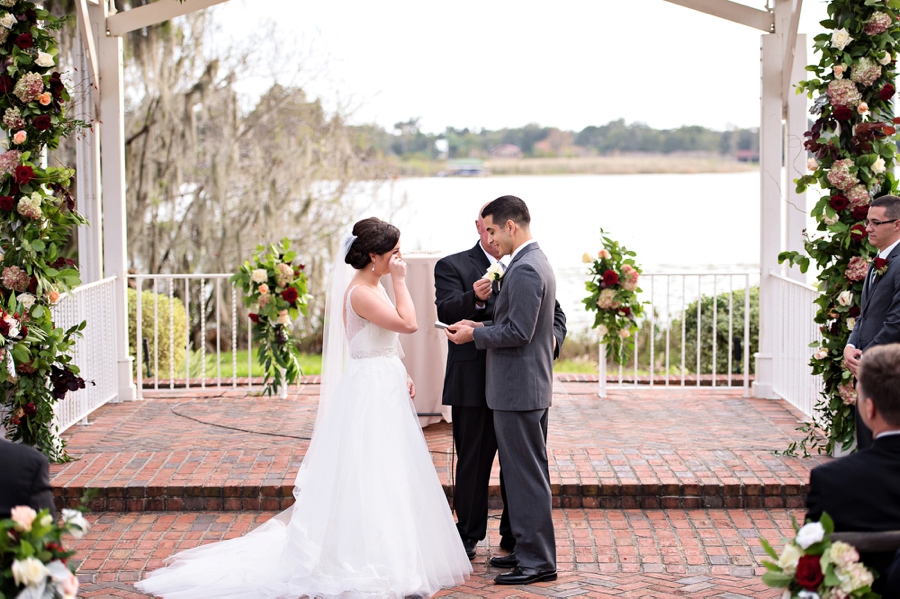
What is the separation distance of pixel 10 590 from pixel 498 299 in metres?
2.40

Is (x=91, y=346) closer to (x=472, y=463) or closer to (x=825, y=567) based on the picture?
(x=472, y=463)

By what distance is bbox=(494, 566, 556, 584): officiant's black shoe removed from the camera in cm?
425

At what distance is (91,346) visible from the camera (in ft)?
23.3

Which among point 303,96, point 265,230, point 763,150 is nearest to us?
point 763,150

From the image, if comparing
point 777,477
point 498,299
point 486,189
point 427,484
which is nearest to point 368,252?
point 498,299

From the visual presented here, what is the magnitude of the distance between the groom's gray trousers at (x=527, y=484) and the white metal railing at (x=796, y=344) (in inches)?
113

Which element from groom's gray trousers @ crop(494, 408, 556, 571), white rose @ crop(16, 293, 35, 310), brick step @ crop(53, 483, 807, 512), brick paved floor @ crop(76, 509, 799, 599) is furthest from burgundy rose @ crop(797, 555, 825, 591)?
→ white rose @ crop(16, 293, 35, 310)

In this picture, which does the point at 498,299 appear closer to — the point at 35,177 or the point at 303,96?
the point at 35,177

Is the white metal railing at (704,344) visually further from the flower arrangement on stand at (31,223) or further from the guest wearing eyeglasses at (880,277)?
the flower arrangement on stand at (31,223)

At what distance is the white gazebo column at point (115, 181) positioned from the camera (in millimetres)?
7461

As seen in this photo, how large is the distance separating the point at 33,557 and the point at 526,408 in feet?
7.52

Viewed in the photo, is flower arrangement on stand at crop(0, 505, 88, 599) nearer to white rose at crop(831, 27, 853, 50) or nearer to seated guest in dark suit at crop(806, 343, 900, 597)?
seated guest in dark suit at crop(806, 343, 900, 597)

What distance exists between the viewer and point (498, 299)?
4262 millimetres

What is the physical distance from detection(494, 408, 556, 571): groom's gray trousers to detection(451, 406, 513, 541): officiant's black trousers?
10.5 inches
